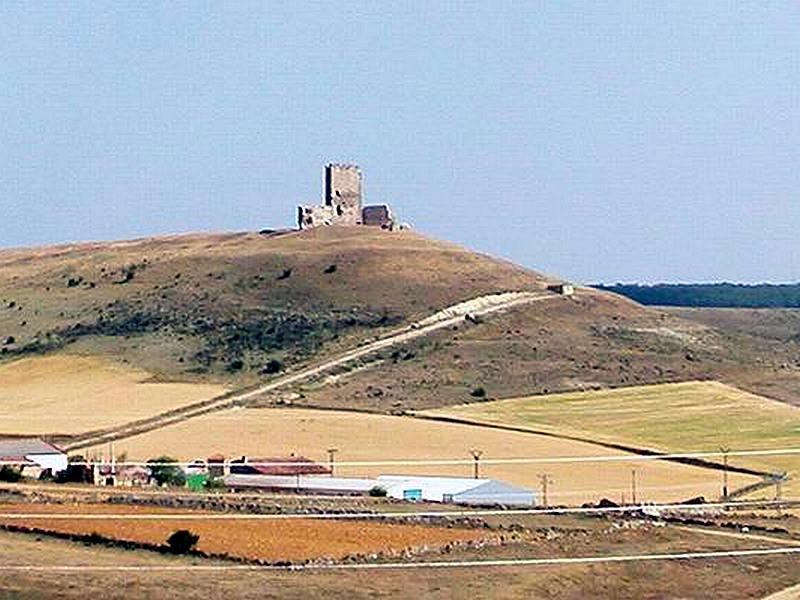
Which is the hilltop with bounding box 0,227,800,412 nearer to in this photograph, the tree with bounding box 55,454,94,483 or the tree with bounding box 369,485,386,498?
the tree with bounding box 55,454,94,483

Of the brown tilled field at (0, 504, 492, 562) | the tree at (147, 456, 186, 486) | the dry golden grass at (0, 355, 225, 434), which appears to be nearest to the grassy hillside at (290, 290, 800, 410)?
the dry golden grass at (0, 355, 225, 434)

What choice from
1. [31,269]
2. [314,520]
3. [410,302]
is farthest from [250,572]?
[31,269]

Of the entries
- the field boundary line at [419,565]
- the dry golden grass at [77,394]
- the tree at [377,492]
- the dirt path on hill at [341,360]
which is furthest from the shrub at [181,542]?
the dry golden grass at [77,394]

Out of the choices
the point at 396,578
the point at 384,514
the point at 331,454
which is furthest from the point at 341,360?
the point at 396,578

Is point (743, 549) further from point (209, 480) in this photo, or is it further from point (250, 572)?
point (209, 480)

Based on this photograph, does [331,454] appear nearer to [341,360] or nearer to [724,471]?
[724,471]
